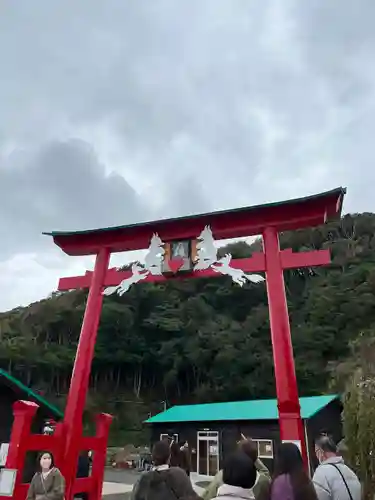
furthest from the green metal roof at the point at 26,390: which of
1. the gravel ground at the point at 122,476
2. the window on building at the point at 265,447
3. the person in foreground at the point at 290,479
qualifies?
the window on building at the point at 265,447

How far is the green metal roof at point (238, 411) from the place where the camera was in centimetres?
1742

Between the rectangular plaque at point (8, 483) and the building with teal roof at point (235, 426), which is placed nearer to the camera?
the rectangular plaque at point (8, 483)

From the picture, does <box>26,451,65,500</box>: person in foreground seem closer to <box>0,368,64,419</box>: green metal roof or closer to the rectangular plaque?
the rectangular plaque

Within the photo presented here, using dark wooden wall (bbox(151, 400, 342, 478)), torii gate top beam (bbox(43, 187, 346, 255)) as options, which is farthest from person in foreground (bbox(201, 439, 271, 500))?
dark wooden wall (bbox(151, 400, 342, 478))

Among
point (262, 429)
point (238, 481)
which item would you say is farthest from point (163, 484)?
point (262, 429)

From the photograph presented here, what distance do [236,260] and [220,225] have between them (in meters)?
0.81

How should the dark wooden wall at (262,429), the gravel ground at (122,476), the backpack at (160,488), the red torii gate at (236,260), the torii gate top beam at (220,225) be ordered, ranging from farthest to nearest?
the gravel ground at (122,476), the dark wooden wall at (262,429), the torii gate top beam at (220,225), the red torii gate at (236,260), the backpack at (160,488)

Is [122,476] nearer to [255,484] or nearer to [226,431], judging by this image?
[226,431]

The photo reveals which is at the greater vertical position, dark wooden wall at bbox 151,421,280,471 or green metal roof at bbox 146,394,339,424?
green metal roof at bbox 146,394,339,424

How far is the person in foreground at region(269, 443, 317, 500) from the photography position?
2.54 m

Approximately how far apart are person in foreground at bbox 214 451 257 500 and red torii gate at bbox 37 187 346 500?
4.59 metres

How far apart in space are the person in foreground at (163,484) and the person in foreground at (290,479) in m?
0.48

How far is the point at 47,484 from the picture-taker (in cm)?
491

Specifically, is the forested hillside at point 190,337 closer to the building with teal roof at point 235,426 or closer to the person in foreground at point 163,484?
the building with teal roof at point 235,426
